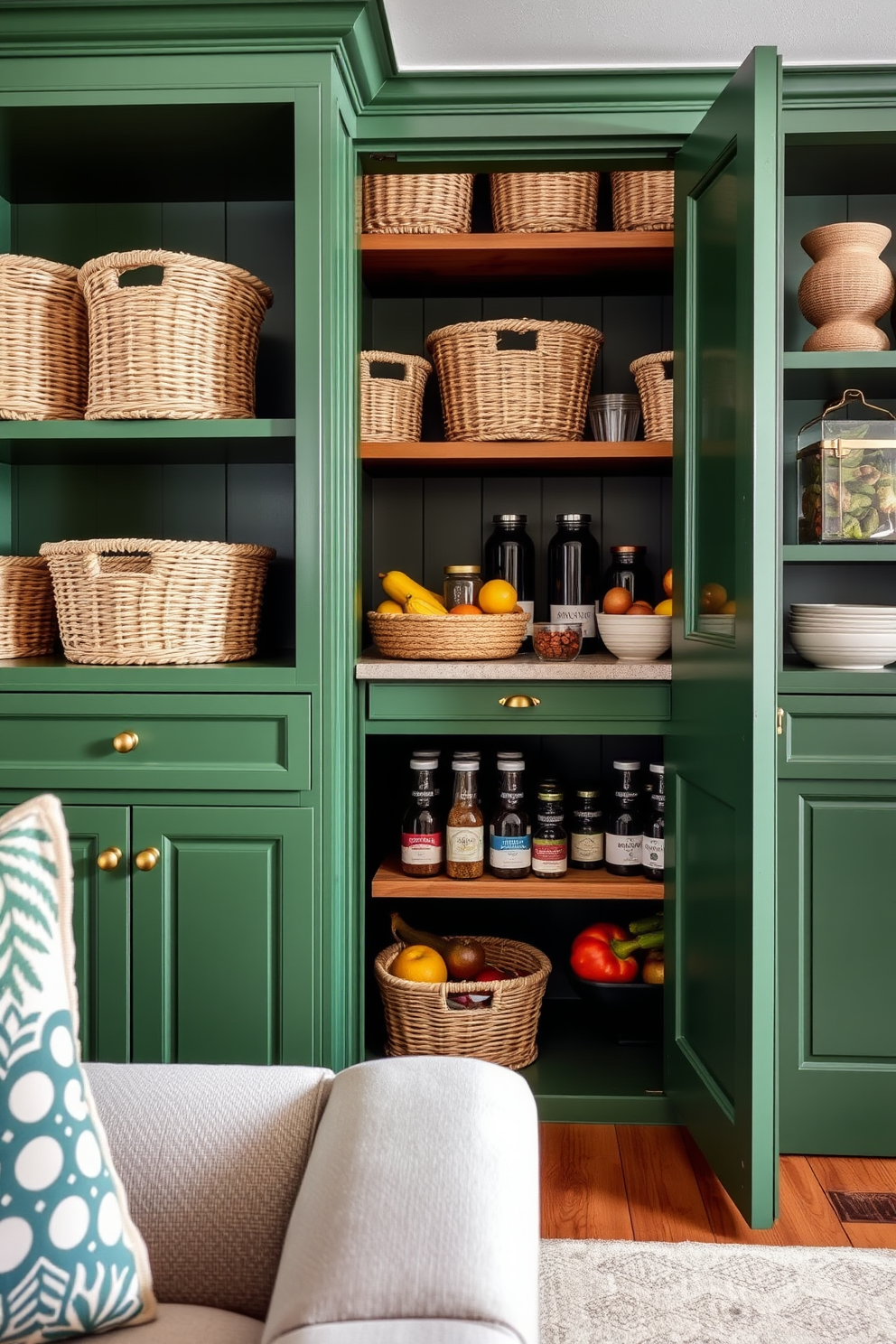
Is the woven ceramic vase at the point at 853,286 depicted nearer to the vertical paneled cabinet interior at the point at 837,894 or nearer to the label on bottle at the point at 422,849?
the vertical paneled cabinet interior at the point at 837,894

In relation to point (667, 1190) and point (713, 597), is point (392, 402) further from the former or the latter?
point (667, 1190)

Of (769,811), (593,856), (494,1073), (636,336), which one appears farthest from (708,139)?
(494,1073)

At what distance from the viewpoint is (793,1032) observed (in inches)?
81.1

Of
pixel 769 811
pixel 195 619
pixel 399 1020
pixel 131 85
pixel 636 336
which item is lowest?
pixel 399 1020

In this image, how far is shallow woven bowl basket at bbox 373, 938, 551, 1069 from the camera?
2.21m

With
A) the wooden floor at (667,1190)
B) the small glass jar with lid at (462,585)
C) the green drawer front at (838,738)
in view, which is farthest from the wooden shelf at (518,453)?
the wooden floor at (667,1190)

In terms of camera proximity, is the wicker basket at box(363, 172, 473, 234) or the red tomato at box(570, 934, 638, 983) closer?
the wicker basket at box(363, 172, 473, 234)

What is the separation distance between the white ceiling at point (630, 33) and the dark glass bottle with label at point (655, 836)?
1.44 metres

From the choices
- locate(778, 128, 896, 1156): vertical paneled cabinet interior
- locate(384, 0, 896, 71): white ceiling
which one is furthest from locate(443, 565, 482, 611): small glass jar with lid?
locate(384, 0, 896, 71): white ceiling

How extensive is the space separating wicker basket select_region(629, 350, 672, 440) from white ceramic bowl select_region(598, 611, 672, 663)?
407 mm

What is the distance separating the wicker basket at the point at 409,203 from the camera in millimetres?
2256

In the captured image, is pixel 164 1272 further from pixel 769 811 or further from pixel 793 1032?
pixel 793 1032

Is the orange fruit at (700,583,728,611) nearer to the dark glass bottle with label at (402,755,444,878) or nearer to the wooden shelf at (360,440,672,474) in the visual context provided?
the wooden shelf at (360,440,672,474)

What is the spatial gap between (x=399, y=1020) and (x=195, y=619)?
97 cm
